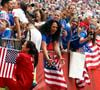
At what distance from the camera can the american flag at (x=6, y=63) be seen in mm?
8625

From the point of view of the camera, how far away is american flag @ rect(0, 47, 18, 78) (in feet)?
28.3

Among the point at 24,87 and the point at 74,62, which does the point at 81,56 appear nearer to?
the point at 74,62

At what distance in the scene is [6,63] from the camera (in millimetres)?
8688

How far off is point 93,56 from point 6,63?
19.0 feet

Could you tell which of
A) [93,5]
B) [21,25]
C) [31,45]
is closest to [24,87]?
[31,45]

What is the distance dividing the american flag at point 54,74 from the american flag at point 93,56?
6.89ft

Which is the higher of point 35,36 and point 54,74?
point 35,36

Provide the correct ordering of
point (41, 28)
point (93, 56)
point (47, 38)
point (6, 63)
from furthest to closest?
point (93, 56) < point (47, 38) < point (41, 28) < point (6, 63)

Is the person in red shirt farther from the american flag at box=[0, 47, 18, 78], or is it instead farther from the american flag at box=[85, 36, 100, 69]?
the american flag at box=[85, 36, 100, 69]

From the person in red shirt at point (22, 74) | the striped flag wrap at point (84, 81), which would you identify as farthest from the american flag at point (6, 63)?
the striped flag wrap at point (84, 81)

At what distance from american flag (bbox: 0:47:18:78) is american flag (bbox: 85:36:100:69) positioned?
4.92m

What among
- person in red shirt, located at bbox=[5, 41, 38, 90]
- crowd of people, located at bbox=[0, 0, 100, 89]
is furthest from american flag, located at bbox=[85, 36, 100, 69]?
person in red shirt, located at bbox=[5, 41, 38, 90]

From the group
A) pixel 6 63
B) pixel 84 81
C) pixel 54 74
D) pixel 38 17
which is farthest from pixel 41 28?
pixel 84 81

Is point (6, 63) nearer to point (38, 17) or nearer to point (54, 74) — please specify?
point (54, 74)
